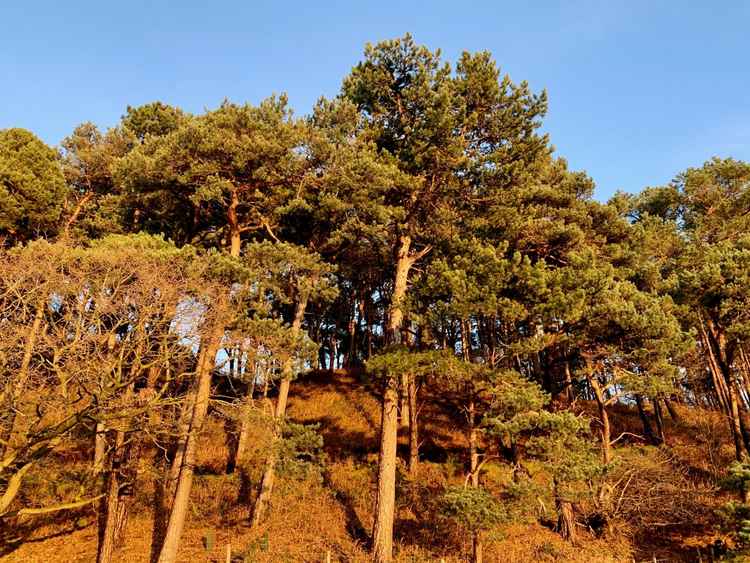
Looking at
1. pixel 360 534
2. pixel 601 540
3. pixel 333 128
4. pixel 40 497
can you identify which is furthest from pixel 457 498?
pixel 40 497

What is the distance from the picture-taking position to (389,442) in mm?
12984

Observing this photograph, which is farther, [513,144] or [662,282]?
[662,282]

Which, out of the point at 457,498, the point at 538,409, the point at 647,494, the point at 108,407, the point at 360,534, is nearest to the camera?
the point at 108,407

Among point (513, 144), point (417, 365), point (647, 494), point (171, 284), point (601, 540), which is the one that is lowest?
point (601, 540)

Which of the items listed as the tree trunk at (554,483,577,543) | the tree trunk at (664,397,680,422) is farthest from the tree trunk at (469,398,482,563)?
the tree trunk at (664,397,680,422)

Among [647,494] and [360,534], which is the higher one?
[647,494]

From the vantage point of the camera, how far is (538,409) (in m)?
11.9

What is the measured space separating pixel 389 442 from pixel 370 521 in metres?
3.69

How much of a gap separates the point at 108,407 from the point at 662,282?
17786mm

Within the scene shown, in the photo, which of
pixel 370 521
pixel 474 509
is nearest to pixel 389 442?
pixel 474 509

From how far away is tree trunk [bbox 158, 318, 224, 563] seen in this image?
11.6 m

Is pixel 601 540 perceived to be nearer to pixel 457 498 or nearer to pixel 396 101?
pixel 457 498

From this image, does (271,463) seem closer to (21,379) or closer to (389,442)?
(389,442)

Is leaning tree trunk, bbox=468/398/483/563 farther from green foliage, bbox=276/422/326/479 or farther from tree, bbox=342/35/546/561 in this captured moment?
green foliage, bbox=276/422/326/479
